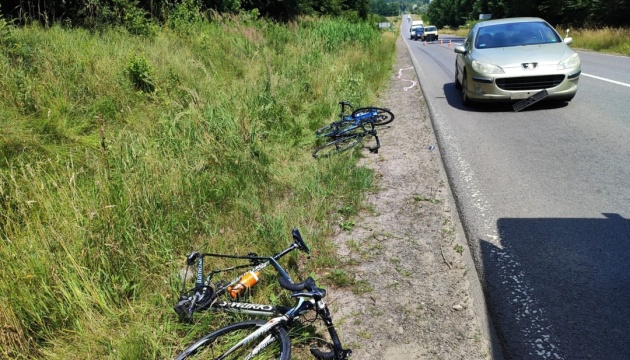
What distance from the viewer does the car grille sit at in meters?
7.15

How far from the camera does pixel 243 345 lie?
221 cm

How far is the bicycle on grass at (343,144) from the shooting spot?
5.64 m

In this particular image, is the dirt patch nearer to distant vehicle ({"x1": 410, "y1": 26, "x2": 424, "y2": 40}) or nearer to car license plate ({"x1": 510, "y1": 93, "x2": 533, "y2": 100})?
car license plate ({"x1": 510, "y1": 93, "x2": 533, "y2": 100})

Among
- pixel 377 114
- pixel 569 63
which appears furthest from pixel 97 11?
pixel 569 63

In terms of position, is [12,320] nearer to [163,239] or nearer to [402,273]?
[163,239]

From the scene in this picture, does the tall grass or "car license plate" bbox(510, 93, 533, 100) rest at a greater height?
the tall grass

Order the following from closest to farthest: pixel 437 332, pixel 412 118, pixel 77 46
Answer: pixel 437 332
pixel 77 46
pixel 412 118

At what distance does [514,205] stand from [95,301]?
377 centimetres

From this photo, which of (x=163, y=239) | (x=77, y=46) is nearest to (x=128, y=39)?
(x=77, y=46)

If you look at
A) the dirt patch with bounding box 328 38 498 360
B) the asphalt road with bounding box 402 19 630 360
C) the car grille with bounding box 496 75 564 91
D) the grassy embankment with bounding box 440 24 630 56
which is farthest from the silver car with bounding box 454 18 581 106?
the grassy embankment with bounding box 440 24 630 56

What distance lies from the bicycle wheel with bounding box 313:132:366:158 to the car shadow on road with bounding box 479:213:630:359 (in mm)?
2565

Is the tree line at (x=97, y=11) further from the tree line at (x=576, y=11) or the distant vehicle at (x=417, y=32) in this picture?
the distant vehicle at (x=417, y=32)

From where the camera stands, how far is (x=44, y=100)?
5.02 meters

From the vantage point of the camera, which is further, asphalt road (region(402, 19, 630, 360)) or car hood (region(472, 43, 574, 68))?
car hood (region(472, 43, 574, 68))
